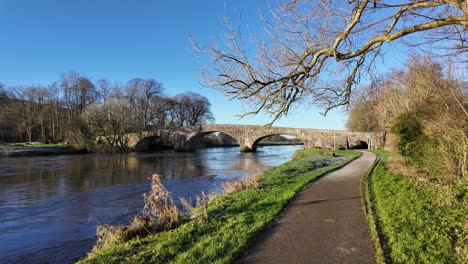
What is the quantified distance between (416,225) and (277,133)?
1596 inches

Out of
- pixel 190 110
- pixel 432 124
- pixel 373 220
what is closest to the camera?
pixel 373 220

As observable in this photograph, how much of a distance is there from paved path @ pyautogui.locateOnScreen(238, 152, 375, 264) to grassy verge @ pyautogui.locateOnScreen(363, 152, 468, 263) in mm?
271

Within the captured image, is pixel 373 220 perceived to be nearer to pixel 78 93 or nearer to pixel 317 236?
pixel 317 236

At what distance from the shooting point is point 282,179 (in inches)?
517

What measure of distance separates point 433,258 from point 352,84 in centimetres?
400

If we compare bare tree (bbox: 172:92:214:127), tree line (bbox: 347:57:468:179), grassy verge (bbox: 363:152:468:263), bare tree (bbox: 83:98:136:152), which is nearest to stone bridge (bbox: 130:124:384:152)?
bare tree (bbox: 83:98:136:152)

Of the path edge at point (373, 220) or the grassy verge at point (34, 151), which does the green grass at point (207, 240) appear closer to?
the path edge at point (373, 220)

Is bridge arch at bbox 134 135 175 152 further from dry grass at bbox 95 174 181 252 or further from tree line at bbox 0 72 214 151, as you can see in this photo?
dry grass at bbox 95 174 181 252

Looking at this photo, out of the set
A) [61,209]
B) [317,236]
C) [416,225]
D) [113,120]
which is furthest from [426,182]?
[113,120]

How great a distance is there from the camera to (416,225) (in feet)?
19.6

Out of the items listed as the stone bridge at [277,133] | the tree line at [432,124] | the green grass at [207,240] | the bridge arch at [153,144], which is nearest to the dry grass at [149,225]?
the green grass at [207,240]

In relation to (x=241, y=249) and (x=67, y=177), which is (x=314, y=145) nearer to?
(x=67, y=177)

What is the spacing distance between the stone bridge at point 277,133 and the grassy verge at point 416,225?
3080 cm

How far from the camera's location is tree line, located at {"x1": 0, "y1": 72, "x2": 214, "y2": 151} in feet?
157
